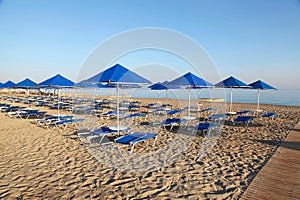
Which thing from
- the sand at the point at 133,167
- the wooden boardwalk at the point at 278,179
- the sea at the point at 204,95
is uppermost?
the sea at the point at 204,95

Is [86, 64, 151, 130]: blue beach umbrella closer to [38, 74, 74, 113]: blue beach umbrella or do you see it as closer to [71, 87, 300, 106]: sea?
[38, 74, 74, 113]: blue beach umbrella

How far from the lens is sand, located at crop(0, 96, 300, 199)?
3117 millimetres

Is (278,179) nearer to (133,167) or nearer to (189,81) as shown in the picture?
(133,167)

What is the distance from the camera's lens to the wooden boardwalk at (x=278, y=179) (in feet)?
9.63

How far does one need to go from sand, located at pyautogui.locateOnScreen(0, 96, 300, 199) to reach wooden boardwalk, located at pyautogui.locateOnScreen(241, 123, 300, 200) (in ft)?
0.46

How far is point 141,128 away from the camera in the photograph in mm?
7766

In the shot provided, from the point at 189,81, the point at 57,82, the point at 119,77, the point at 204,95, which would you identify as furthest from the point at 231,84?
the point at 204,95

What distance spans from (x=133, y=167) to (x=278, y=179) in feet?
8.21

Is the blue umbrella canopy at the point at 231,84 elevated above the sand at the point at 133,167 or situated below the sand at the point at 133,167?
above

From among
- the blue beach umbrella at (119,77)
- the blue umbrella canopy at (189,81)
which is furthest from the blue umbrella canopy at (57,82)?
the blue umbrella canopy at (189,81)

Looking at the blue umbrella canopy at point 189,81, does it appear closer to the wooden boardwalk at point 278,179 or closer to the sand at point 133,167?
the sand at point 133,167

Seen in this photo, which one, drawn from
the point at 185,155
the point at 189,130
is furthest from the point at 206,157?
the point at 189,130

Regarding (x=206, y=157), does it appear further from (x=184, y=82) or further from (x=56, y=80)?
(x=56, y=80)

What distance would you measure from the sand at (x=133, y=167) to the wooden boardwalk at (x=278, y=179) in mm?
140
